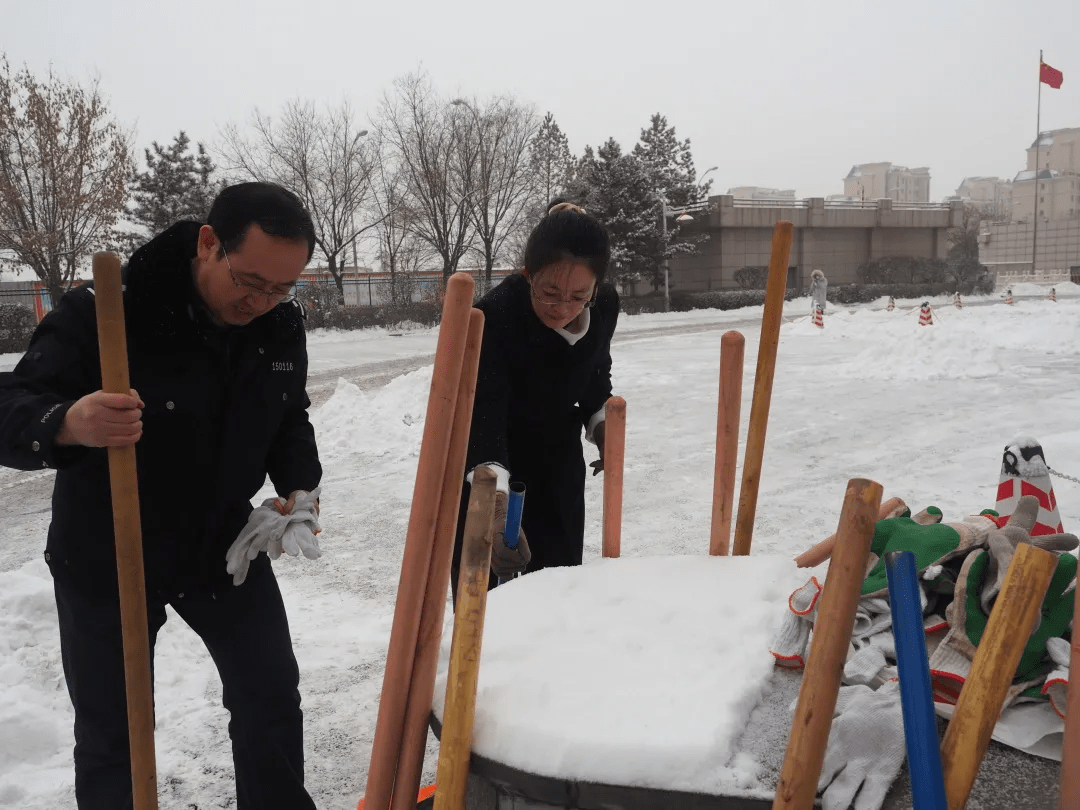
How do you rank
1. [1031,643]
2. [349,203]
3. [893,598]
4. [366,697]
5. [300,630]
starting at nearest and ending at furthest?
[893,598] → [1031,643] → [366,697] → [300,630] → [349,203]

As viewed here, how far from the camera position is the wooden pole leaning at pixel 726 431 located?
65.0 inches

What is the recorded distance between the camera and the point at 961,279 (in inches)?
1325

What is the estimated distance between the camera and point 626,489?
5.17m

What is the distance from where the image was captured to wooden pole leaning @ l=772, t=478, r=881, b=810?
85 centimetres

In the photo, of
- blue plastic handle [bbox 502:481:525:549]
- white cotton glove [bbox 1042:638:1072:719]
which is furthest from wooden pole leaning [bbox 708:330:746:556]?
white cotton glove [bbox 1042:638:1072:719]

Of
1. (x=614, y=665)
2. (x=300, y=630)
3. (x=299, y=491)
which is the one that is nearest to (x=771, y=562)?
(x=614, y=665)

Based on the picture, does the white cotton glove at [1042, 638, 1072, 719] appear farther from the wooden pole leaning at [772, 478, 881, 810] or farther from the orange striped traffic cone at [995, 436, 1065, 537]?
the orange striped traffic cone at [995, 436, 1065, 537]

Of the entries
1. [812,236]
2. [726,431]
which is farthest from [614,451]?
[812,236]

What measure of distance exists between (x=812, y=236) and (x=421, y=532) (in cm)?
3453

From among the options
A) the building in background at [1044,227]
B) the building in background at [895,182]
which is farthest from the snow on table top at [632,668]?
the building in background at [895,182]

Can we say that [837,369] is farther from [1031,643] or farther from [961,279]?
[961,279]

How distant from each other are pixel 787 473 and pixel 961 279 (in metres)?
33.0

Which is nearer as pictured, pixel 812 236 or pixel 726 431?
pixel 726 431

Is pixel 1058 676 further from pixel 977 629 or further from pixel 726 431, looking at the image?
pixel 726 431
